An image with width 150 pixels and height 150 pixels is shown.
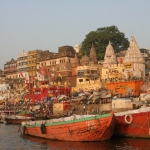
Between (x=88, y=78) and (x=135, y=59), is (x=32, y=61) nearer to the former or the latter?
(x=88, y=78)

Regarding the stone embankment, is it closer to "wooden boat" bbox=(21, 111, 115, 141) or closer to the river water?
"wooden boat" bbox=(21, 111, 115, 141)

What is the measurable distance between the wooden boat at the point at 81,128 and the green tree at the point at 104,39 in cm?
4992

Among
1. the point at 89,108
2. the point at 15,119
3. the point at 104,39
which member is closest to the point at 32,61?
the point at 104,39

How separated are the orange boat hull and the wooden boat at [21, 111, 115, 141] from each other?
5.67 feet

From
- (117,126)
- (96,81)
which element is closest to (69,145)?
(117,126)

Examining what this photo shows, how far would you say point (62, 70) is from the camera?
6325cm

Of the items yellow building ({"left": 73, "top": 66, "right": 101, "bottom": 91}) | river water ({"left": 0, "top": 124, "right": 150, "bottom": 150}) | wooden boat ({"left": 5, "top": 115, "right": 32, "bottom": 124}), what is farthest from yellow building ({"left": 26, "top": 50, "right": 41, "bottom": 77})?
river water ({"left": 0, "top": 124, "right": 150, "bottom": 150})

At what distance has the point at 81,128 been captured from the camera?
22.0 meters

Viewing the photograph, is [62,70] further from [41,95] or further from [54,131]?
[54,131]

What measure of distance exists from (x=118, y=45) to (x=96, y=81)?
92.4 ft

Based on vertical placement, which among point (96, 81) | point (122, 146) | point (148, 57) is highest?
point (148, 57)

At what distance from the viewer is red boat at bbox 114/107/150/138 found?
22.5 metres

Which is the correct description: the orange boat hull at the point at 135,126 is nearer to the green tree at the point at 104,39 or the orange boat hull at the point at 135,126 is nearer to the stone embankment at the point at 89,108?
the stone embankment at the point at 89,108

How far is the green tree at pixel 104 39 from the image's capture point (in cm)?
7371
